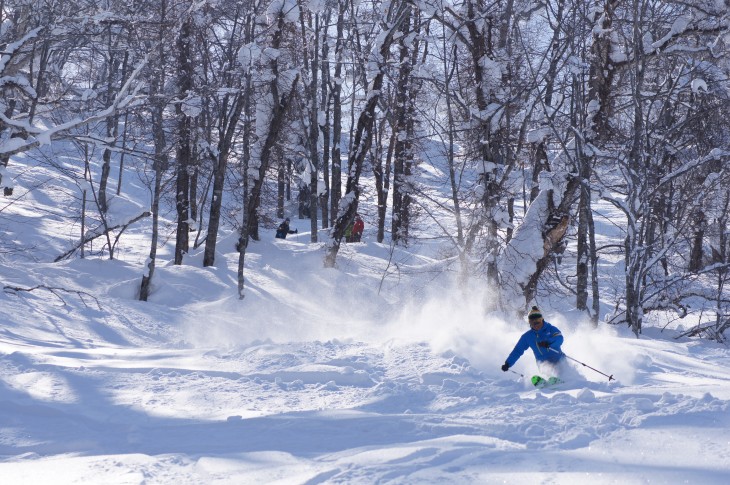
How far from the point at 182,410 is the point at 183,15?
42.9 feet

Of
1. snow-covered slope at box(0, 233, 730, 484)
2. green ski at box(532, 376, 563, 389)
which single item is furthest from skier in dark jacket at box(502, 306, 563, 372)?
green ski at box(532, 376, 563, 389)

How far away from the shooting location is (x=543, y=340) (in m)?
8.84

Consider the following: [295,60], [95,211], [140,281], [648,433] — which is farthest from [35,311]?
[95,211]

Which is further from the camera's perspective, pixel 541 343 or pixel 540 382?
pixel 541 343

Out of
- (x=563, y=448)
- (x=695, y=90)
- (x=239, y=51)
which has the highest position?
(x=239, y=51)

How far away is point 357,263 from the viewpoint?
21875mm

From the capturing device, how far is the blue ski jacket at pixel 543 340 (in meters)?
8.82

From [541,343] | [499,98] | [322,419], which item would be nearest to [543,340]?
[541,343]

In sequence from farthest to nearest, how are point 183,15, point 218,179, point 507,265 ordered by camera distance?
point 218,179 < point 183,15 < point 507,265

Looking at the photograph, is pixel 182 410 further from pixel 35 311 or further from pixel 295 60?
pixel 295 60

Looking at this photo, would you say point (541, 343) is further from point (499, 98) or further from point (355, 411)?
point (499, 98)

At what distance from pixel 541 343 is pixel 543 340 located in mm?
50

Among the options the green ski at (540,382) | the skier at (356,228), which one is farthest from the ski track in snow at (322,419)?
the skier at (356,228)

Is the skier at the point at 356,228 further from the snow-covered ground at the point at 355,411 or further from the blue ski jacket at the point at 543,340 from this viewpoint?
the blue ski jacket at the point at 543,340
